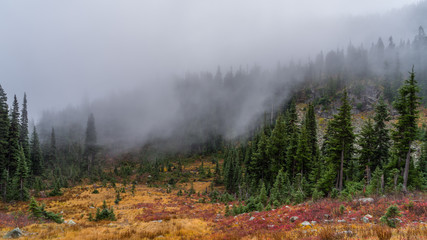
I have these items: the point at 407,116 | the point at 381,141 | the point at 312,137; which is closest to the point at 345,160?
the point at 381,141

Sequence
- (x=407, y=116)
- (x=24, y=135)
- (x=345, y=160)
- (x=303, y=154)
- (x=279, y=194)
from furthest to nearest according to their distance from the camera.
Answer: (x=24, y=135)
(x=303, y=154)
(x=345, y=160)
(x=279, y=194)
(x=407, y=116)

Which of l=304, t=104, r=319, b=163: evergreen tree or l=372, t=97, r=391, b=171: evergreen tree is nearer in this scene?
l=372, t=97, r=391, b=171: evergreen tree

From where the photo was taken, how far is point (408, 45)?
129 metres

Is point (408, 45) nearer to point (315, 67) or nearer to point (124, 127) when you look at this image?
point (315, 67)

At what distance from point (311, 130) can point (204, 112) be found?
136623 millimetres

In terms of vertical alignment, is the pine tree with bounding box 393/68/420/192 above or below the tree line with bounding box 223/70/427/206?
above

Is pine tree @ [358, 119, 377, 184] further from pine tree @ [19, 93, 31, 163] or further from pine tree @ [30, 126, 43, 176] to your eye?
pine tree @ [30, 126, 43, 176]

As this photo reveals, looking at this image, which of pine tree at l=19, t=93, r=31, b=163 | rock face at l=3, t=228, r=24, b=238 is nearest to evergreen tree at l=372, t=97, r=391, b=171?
rock face at l=3, t=228, r=24, b=238

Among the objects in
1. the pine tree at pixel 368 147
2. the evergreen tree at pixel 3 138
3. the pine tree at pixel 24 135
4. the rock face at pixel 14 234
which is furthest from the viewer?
the pine tree at pixel 24 135

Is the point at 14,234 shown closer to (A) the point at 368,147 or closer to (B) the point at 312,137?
(B) the point at 312,137

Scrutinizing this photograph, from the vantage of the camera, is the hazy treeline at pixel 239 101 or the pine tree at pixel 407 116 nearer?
the pine tree at pixel 407 116

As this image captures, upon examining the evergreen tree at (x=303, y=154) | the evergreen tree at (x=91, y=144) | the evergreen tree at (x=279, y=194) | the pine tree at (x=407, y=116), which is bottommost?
the evergreen tree at (x=91, y=144)

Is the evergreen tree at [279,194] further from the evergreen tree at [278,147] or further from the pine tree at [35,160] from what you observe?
the pine tree at [35,160]

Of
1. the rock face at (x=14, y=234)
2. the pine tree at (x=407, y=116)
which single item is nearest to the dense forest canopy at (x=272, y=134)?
the pine tree at (x=407, y=116)
